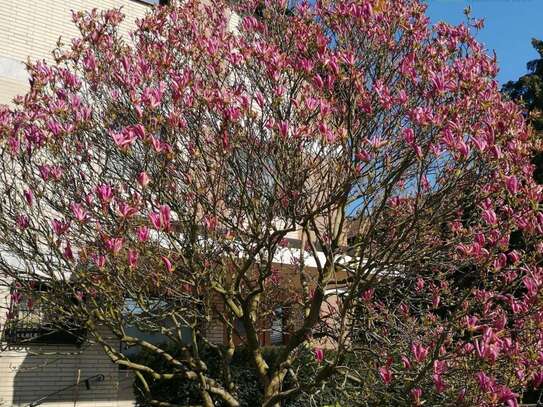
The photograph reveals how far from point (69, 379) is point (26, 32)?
7.14m

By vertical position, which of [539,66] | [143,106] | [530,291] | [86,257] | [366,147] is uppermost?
[539,66]

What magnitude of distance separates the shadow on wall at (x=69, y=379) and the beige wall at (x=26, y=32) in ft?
16.5

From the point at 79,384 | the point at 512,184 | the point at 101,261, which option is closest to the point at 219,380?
the point at 79,384

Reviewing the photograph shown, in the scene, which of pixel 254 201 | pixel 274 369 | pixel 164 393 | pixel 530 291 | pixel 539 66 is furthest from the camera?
pixel 539 66

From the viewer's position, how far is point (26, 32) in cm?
1273

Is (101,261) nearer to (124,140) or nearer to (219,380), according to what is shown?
(124,140)

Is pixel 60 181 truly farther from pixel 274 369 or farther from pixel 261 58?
pixel 274 369

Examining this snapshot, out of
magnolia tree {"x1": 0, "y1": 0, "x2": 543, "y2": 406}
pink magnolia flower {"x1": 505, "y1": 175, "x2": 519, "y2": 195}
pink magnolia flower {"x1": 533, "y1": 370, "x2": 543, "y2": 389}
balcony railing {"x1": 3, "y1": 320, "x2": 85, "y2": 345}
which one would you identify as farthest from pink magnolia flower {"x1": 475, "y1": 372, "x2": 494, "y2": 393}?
balcony railing {"x1": 3, "y1": 320, "x2": 85, "y2": 345}

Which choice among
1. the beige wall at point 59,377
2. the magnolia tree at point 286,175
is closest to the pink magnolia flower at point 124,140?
the magnolia tree at point 286,175

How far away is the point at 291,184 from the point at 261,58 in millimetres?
1438

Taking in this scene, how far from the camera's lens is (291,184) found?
6285 mm

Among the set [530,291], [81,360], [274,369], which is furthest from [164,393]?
[530,291]

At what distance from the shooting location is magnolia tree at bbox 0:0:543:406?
19.0 ft

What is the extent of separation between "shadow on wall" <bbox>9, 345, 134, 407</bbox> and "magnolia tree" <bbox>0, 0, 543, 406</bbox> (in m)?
4.20
